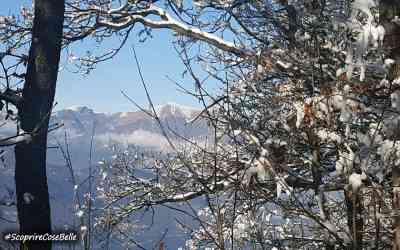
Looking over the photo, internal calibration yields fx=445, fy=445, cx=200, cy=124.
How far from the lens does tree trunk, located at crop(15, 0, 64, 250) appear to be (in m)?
3.75

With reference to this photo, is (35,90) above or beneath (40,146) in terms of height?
above

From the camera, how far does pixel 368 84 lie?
3156 millimetres

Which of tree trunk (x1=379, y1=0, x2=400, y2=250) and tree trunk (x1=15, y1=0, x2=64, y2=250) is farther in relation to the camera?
tree trunk (x1=15, y1=0, x2=64, y2=250)

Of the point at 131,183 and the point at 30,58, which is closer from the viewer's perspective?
the point at 30,58

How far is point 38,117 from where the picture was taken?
3.82m

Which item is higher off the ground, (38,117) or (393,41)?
(393,41)

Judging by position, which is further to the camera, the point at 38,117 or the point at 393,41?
the point at 38,117

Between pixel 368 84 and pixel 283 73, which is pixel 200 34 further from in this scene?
pixel 368 84

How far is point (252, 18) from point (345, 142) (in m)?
2.02

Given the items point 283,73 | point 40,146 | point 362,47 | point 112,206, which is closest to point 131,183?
point 112,206

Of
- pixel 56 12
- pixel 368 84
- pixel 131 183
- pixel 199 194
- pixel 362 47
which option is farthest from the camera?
pixel 131 183

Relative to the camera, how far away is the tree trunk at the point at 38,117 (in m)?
3.75

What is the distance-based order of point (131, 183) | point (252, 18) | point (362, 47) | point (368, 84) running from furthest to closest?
point (131, 183) < point (252, 18) < point (368, 84) < point (362, 47)

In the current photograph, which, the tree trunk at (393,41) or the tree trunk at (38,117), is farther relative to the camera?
the tree trunk at (38,117)
